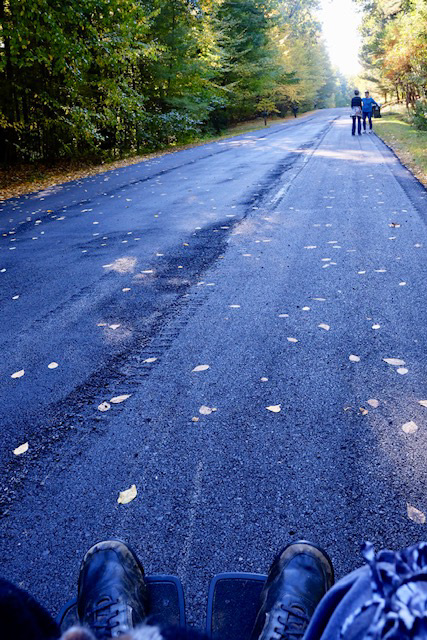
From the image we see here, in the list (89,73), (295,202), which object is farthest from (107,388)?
(89,73)

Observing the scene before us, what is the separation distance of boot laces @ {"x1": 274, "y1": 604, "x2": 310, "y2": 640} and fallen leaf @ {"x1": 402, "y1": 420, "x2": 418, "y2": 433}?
4.68ft

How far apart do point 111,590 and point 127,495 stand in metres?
0.67

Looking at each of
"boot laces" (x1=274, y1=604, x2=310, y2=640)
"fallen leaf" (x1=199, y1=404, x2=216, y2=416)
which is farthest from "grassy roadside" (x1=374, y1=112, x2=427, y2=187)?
"boot laces" (x1=274, y1=604, x2=310, y2=640)

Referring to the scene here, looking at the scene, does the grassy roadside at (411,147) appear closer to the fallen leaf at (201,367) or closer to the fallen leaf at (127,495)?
the fallen leaf at (201,367)

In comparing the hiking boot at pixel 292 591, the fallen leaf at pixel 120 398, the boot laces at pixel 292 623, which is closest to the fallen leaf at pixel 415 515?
the hiking boot at pixel 292 591

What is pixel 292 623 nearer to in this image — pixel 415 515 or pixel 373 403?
pixel 415 515

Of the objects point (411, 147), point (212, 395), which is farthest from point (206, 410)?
point (411, 147)

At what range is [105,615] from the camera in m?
1.88

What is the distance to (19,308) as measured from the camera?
5.27 metres

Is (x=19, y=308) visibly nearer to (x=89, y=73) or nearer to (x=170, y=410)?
(x=170, y=410)

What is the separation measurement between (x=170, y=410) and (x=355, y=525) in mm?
1429

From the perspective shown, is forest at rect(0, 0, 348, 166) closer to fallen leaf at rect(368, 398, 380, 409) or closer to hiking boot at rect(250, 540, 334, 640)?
fallen leaf at rect(368, 398, 380, 409)

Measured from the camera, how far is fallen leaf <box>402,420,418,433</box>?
2.95 meters

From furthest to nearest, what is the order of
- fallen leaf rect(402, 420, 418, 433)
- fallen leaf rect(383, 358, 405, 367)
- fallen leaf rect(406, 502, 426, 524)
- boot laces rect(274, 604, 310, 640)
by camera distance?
fallen leaf rect(383, 358, 405, 367) → fallen leaf rect(402, 420, 418, 433) → fallen leaf rect(406, 502, 426, 524) → boot laces rect(274, 604, 310, 640)
